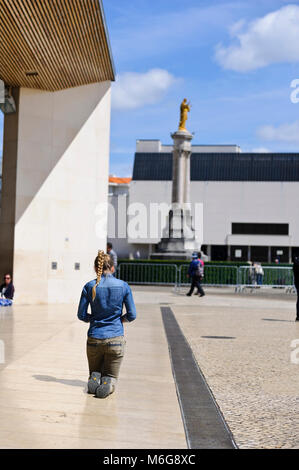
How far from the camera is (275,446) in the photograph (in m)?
4.34

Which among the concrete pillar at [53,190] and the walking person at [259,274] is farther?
the walking person at [259,274]

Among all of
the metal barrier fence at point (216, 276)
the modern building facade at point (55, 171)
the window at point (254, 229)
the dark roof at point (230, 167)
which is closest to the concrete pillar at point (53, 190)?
the modern building facade at point (55, 171)

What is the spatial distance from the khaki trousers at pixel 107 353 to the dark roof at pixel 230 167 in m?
62.2

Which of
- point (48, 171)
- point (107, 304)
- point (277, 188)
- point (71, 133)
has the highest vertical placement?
point (277, 188)

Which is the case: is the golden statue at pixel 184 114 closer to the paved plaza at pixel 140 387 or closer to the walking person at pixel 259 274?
the walking person at pixel 259 274

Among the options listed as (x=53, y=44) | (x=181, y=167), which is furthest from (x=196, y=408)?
(x=181, y=167)

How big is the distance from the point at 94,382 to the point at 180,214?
2912 centimetres

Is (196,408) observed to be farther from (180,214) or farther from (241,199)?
(241,199)

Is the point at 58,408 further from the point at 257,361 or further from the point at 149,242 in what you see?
the point at 149,242

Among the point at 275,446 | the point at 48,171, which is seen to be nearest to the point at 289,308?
the point at 48,171

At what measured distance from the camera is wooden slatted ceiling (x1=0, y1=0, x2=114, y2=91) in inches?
462

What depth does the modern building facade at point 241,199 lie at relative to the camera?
65125mm

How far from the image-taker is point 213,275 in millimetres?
27922
